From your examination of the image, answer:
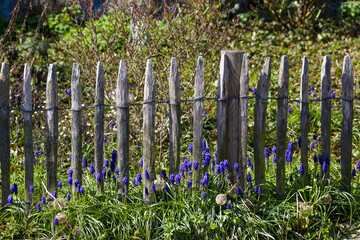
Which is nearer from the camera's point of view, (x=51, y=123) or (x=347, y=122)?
(x=51, y=123)

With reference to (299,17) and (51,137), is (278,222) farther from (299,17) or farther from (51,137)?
(299,17)

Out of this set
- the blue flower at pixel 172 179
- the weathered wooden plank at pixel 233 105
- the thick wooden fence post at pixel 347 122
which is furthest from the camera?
the thick wooden fence post at pixel 347 122

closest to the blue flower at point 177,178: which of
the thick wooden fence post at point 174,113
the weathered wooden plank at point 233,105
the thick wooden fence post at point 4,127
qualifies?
the thick wooden fence post at point 174,113

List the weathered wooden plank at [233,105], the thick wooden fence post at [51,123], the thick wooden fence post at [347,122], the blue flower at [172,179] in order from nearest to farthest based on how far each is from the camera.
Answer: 1. the thick wooden fence post at [51,123]
2. the blue flower at [172,179]
3. the weathered wooden plank at [233,105]
4. the thick wooden fence post at [347,122]

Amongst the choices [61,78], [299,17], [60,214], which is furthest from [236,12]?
[60,214]

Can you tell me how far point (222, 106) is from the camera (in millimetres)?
4145

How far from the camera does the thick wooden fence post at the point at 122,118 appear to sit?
3963 mm

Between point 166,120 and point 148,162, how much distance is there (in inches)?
71.3

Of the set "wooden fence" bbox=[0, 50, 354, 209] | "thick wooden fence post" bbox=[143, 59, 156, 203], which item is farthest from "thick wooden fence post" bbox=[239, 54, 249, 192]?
"thick wooden fence post" bbox=[143, 59, 156, 203]

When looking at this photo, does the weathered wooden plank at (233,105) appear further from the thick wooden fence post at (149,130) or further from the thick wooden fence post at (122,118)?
the thick wooden fence post at (122,118)

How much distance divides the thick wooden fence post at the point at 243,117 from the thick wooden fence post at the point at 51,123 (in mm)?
1460

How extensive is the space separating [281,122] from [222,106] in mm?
515

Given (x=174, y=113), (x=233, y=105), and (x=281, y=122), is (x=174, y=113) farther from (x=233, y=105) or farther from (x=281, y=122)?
(x=281, y=122)

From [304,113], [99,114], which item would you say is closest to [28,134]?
[99,114]
